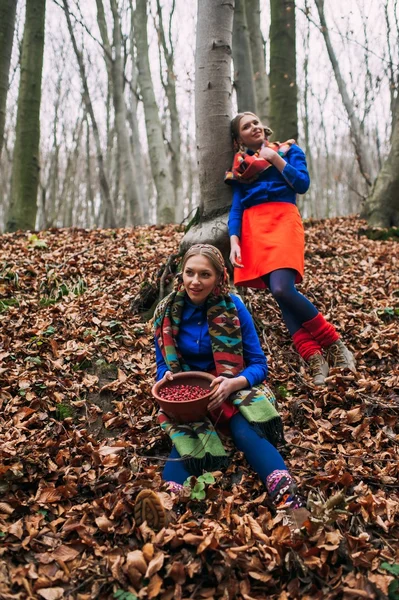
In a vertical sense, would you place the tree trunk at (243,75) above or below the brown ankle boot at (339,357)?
above

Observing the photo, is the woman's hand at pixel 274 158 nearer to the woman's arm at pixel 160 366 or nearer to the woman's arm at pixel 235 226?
the woman's arm at pixel 235 226

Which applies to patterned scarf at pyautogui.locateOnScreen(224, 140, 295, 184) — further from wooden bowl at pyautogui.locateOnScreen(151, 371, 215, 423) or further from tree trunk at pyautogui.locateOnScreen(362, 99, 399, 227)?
tree trunk at pyautogui.locateOnScreen(362, 99, 399, 227)

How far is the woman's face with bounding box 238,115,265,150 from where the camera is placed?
3523 mm

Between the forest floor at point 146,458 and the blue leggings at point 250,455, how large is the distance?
0.31 feet

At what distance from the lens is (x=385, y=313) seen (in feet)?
13.8

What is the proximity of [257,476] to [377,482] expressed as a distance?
0.66 meters

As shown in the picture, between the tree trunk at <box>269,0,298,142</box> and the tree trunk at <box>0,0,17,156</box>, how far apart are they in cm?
359

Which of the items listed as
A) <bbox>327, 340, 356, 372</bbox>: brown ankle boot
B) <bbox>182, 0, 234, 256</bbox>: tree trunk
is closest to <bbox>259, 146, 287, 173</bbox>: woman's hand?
<bbox>182, 0, 234, 256</bbox>: tree trunk

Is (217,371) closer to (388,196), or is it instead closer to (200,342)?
(200,342)

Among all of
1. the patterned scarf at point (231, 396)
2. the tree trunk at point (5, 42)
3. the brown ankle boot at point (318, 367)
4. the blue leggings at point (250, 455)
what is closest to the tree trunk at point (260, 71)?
the tree trunk at point (5, 42)

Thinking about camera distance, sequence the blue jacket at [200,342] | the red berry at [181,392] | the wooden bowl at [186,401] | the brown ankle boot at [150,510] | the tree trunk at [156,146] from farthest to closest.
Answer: the tree trunk at [156,146]
the blue jacket at [200,342]
the red berry at [181,392]
the wooden bowl at [186,401]
the brown ankle boot at [150,510]

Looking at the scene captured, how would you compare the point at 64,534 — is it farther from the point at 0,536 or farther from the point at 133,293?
the point at 133,293

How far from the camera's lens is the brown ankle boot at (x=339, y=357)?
3.40m

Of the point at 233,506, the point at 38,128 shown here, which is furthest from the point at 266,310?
the point at 38,128
